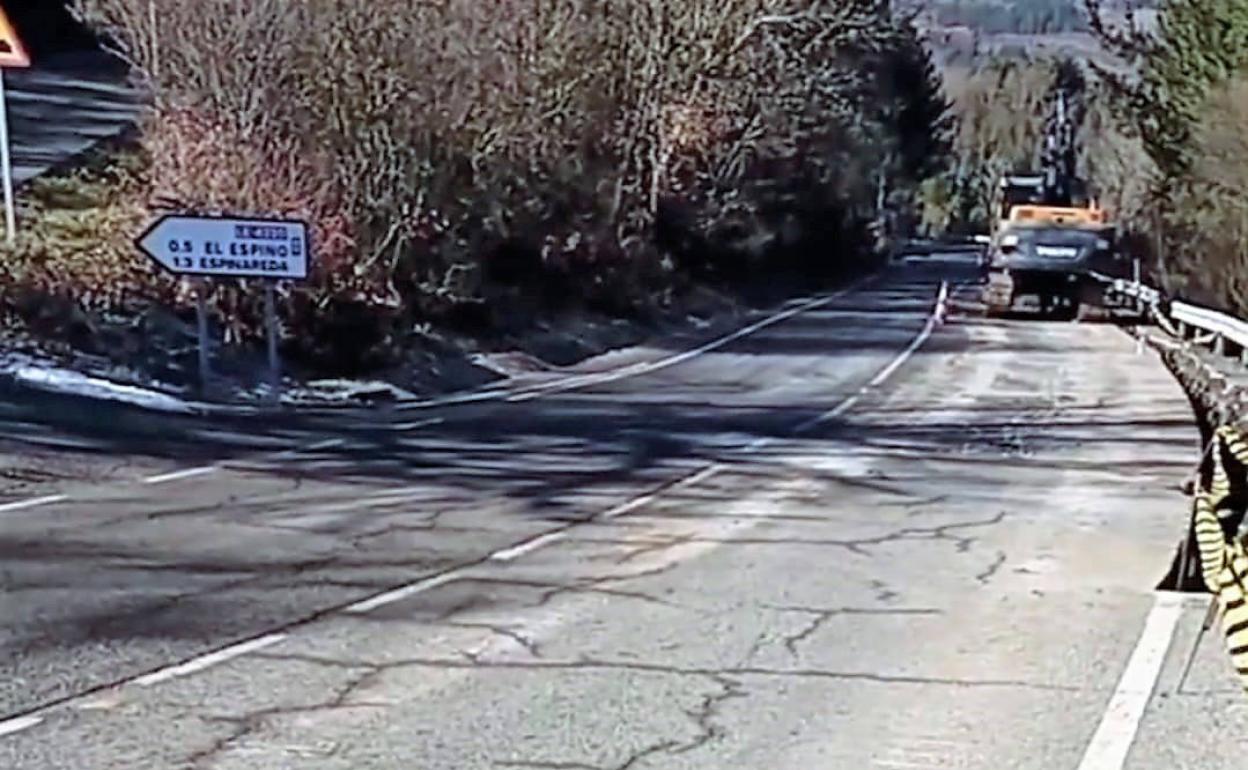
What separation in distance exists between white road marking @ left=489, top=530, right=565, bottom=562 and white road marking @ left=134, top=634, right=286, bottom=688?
2504mm

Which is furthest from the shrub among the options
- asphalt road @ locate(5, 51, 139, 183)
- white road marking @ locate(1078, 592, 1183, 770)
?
white road marking @ locate(1078, 592, 1183, 770)

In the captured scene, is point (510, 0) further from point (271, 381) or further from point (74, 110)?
point (271, 381)

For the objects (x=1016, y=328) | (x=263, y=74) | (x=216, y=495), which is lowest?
(x=1016, y=328)

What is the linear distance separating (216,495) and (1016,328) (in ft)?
97.0

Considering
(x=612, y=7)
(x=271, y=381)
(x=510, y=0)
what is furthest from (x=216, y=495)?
(x=612, y=7)

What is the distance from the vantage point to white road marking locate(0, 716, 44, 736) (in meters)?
7.13

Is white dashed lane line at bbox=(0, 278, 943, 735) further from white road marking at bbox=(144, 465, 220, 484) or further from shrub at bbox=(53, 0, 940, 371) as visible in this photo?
shrub at bbox=(53, 0, 940, 371)

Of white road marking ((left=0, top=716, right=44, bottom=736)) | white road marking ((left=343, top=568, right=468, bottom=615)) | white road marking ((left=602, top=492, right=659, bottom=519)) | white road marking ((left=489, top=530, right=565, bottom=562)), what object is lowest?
white road marking ((left=602, top=492, right=659, bottom=519))

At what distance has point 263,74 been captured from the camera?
24.7 meters

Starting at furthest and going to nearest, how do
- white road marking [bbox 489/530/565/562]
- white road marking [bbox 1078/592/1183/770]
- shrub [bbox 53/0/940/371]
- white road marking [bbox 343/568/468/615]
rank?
shrub [bbox 53/0/940/371] → white road marking [bbox 489/530/565/562] → white road marking [bbox 343/568/468/615] → white road marking [bbox 1078/592/1183/770]

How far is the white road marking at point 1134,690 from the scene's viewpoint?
7.12 meters

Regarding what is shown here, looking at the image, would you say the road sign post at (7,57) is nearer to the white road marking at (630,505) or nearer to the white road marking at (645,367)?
the white road marking at (645,367)

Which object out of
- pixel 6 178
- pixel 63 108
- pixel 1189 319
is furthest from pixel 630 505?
pixel 63 108

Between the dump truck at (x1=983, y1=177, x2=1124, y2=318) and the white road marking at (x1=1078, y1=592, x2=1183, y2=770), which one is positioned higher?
the white road marking at (x1=1078, y1=592, x2=1183, y2=770)
